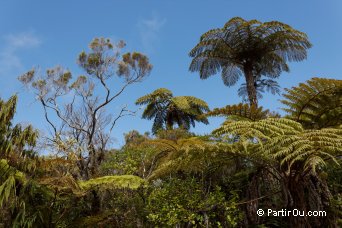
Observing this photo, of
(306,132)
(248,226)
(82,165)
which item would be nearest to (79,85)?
(82,165)

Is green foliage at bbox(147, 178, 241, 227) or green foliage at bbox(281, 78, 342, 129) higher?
green foliage at bbox(281, 78, 342, 129)

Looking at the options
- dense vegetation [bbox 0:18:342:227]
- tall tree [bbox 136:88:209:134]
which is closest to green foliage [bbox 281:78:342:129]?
dense vegetation [bbox 0:18:342:227]

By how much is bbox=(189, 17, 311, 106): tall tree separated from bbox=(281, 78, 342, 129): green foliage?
188 cm

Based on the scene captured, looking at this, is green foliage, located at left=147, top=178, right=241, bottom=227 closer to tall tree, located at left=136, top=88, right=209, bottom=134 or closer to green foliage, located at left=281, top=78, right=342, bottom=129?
green foliage, located at left=281, top=78, right=342, bottom=129

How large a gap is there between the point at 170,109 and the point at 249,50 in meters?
6.94

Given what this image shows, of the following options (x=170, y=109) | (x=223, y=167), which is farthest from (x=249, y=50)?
(x=170, y=109)

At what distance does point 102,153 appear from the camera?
1109cm

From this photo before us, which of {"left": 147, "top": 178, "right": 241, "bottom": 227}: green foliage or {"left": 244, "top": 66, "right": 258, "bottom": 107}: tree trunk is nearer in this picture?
{"left": 147, "top": 178, "right": 241, "bottom": 227}: green foliage

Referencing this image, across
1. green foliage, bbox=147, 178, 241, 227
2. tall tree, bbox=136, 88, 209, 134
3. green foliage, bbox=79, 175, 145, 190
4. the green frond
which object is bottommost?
green foliage, bbox=147, 178, 241, 227

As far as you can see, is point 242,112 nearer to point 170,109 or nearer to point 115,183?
point 115,183

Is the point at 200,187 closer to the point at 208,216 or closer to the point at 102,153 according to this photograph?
the point at 208,216

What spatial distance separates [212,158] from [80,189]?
2.84 meters

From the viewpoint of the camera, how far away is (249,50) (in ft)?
25.6

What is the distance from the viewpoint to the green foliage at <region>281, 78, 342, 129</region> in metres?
4.67
